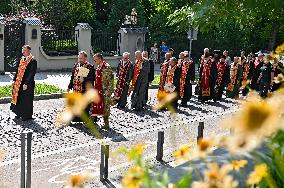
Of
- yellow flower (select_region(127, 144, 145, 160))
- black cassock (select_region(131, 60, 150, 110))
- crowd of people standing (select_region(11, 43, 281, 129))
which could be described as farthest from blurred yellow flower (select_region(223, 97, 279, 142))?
black cassock (select_region(131, 60, 150, 110))

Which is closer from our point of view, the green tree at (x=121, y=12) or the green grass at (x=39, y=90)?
the green grass at (x=39, y=90)

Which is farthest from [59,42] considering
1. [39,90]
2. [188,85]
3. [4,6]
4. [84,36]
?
[4,6]

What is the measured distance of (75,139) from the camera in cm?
1003

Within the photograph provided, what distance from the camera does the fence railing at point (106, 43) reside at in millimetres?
25344

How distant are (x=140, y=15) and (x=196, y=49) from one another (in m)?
4.34

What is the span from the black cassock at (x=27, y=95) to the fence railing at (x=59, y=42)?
39.0 ft

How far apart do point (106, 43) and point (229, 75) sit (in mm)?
9920

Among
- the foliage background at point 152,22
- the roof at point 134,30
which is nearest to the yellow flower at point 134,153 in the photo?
the roof at point 134,30

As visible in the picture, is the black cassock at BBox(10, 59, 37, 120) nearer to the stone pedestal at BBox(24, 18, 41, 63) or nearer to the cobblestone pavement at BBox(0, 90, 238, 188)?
the cobblestone pavement at BBox(0, 90, 238, 188)

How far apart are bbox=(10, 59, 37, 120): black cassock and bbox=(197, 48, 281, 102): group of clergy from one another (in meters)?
6.04

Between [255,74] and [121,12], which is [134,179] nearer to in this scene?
[255,74]

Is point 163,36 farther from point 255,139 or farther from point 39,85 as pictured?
point 255,139

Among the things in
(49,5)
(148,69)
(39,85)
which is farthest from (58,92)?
(49,5)

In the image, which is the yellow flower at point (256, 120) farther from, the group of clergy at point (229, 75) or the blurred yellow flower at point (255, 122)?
the group of clergy at point (229, 75)
